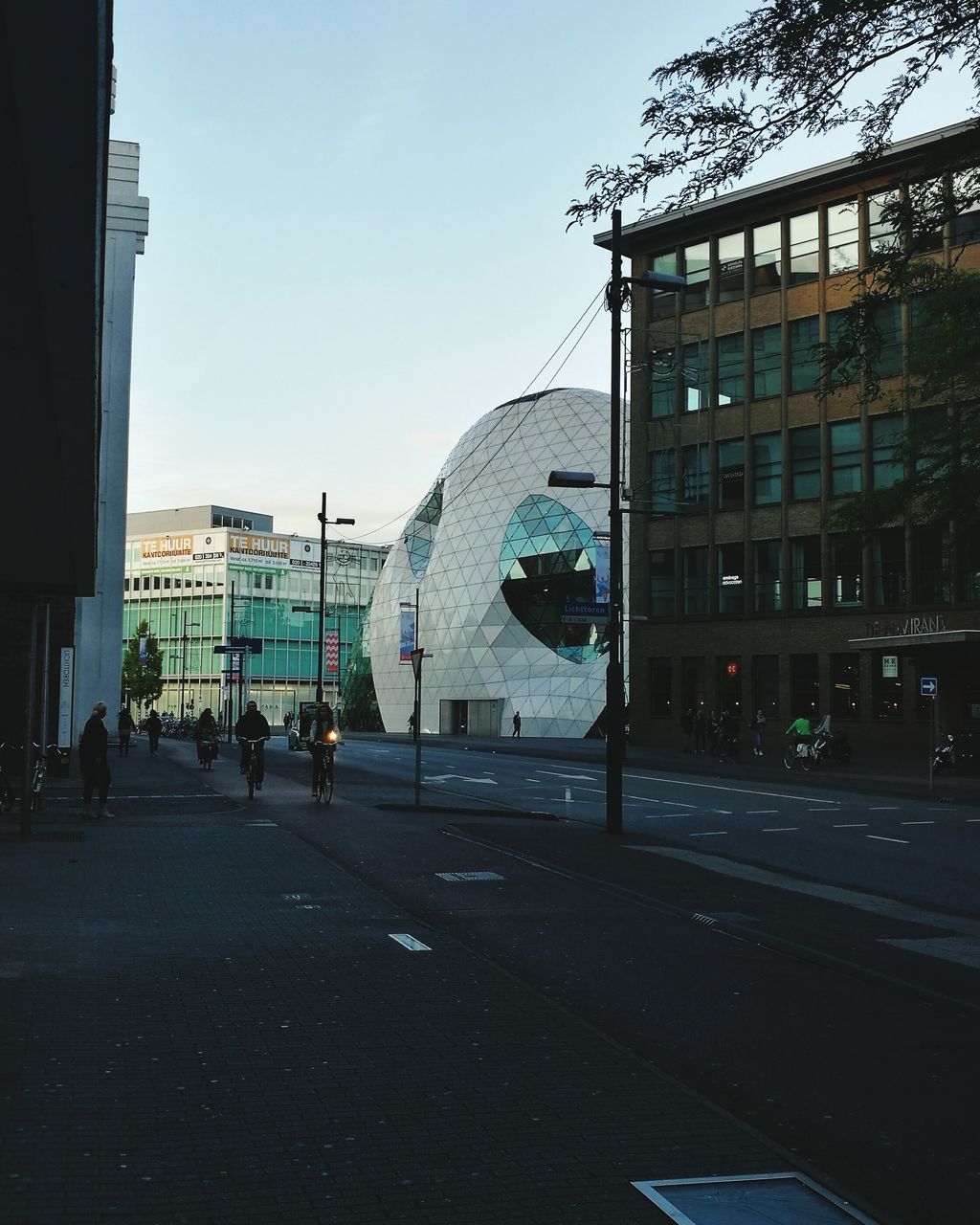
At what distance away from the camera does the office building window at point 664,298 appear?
189ft

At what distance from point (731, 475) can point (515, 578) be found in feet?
79.8

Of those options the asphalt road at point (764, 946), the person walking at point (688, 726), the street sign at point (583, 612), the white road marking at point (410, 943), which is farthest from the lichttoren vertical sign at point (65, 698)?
the white road marking at point (410, 943)

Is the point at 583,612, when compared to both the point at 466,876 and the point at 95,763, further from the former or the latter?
the point at 466,876

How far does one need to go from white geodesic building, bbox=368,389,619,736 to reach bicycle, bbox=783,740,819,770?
28263 millimetres

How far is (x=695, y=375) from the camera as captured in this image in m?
56.8

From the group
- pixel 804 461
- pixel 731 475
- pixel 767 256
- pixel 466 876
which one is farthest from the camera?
pixel 731 475

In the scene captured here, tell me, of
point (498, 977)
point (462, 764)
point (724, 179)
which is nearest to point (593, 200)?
point (724, 179)

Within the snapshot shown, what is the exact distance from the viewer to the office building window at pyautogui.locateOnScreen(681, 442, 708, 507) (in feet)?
184

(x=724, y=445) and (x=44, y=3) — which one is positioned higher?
(x=724, y=445)

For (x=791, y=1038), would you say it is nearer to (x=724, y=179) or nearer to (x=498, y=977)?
(x=498, y=977)

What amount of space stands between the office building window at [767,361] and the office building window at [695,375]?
8.06 feet

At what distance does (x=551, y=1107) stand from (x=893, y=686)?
45.8m

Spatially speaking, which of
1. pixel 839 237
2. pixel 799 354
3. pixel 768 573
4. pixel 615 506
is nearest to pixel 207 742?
pixel 615 506

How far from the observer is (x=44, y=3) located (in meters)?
4.91
